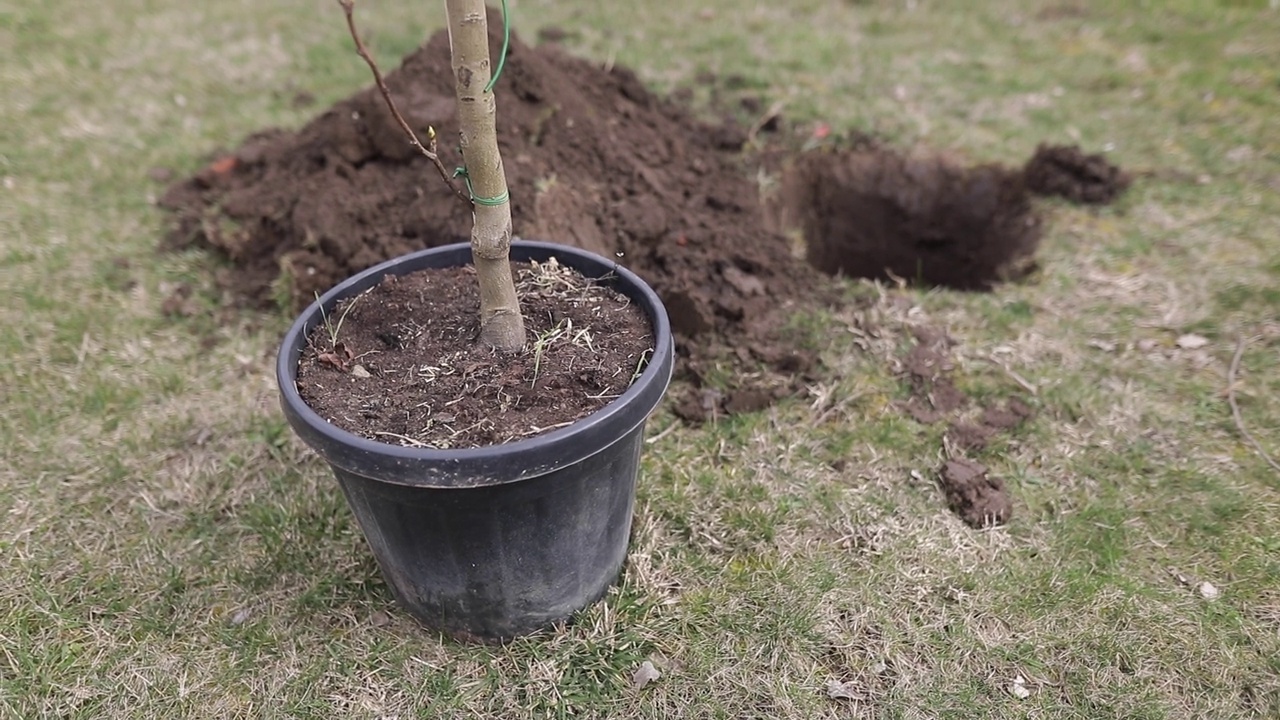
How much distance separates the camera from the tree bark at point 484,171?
4.96 feet

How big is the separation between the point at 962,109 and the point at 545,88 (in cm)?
256

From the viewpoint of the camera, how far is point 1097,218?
3.61 m

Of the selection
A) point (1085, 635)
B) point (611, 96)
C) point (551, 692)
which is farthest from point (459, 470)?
point (611, 96)

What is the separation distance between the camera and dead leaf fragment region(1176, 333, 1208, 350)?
2926mm

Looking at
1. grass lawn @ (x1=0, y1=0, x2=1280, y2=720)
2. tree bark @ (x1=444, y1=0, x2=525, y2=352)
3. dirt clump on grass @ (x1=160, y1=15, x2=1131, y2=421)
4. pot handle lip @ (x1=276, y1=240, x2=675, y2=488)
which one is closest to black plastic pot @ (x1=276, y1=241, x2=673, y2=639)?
pot handle lip @ (x1=276, y1=240, x2=675, y2=488)

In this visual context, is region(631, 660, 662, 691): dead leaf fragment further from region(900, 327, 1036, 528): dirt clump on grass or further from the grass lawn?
region(900, 327, 1036, 528): dirt clump on grass

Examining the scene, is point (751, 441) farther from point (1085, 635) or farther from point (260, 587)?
point (260, 587)

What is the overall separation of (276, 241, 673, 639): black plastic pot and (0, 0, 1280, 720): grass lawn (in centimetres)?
14

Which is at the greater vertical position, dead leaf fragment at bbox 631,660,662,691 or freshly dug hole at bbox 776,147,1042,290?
freshly dug hole at bbox 776,147,1042,290

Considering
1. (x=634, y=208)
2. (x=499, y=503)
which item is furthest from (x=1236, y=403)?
(x=499, y=503)

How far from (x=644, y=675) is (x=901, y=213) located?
9.35 ft

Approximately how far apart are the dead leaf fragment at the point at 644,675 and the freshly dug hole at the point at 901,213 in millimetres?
2278

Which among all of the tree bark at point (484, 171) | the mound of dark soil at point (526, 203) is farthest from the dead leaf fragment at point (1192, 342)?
the tree bark at point (484, 171)

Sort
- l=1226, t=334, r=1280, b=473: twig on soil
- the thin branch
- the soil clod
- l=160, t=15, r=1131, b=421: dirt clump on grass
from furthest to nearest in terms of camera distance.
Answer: l=160, t=15, r=1131, b=421: dirt clump on grass
l=1226, t=334, r=1280, b=473: twig on soil
the soil clod
the thin branch
